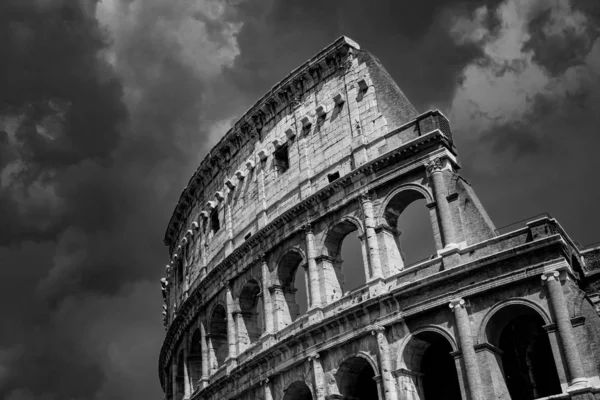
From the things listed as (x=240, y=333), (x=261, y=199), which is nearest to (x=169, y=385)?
(x=240, y=333)

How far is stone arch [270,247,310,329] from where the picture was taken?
3020cm

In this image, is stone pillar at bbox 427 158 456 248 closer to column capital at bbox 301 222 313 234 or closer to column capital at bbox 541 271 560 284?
column capital at bbox 541 271 560 284

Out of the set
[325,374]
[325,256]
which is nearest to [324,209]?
[325,256]

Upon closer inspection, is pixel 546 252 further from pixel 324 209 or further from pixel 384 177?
pixel 324 209

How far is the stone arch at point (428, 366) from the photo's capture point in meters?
24.5

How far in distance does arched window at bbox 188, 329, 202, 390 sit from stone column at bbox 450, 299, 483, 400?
16249 millimetres

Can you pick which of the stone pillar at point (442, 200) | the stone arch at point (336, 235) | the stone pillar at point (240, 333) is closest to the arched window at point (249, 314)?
the stone pillar at point (240, 333)

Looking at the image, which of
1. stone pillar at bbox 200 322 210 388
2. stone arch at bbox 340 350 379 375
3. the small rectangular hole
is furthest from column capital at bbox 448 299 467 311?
stone pillar at bbox 200 322 210 388

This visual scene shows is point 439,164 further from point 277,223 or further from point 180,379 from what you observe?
point 180,379

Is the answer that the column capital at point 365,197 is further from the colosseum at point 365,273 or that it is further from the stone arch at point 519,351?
the stone arch at point 519,351

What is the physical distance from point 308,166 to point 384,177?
4.30 m

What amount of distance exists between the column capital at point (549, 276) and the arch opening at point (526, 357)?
156cm

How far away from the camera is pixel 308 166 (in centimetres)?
3102

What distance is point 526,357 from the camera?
24547 millimetres
